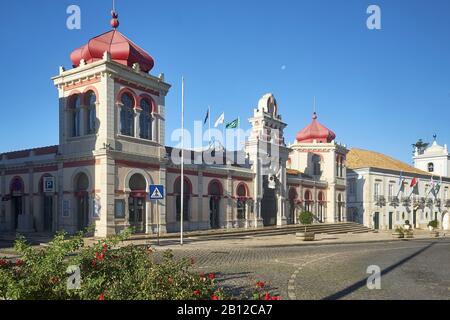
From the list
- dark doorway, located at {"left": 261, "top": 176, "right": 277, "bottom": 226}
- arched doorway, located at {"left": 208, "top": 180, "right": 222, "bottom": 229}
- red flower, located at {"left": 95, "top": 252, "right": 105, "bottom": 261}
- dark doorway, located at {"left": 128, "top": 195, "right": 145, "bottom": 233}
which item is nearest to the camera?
red flower, located at {"left": 95, "top": 252, "right": 105, "bottom": 261}

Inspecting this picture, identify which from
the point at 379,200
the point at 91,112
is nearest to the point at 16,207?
the point at 91,112

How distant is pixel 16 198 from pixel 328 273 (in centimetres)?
2595

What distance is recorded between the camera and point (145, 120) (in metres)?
27.4

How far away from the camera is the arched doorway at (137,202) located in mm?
25609

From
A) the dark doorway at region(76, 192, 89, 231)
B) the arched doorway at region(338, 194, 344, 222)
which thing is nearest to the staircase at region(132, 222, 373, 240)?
the dark doorway at region(76, 192, 89, 231)

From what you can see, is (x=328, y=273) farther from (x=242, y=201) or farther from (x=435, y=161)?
(x=435, y=161)

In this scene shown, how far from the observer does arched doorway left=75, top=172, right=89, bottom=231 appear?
25.8 metres

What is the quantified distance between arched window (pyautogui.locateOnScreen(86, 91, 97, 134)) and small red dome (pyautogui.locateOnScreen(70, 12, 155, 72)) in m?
2.47

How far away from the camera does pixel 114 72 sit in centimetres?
2477

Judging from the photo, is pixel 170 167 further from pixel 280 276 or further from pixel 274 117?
pixel 280 276

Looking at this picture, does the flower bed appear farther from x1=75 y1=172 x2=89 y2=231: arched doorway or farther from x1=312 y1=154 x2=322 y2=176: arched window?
x1=312 y1=154 x2=322 y2=176: arched window

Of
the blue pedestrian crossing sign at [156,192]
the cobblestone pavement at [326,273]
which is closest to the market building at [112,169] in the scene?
the blue pedestrian crossing sign at [156,192]

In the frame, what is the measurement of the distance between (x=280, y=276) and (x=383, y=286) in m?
2.82
